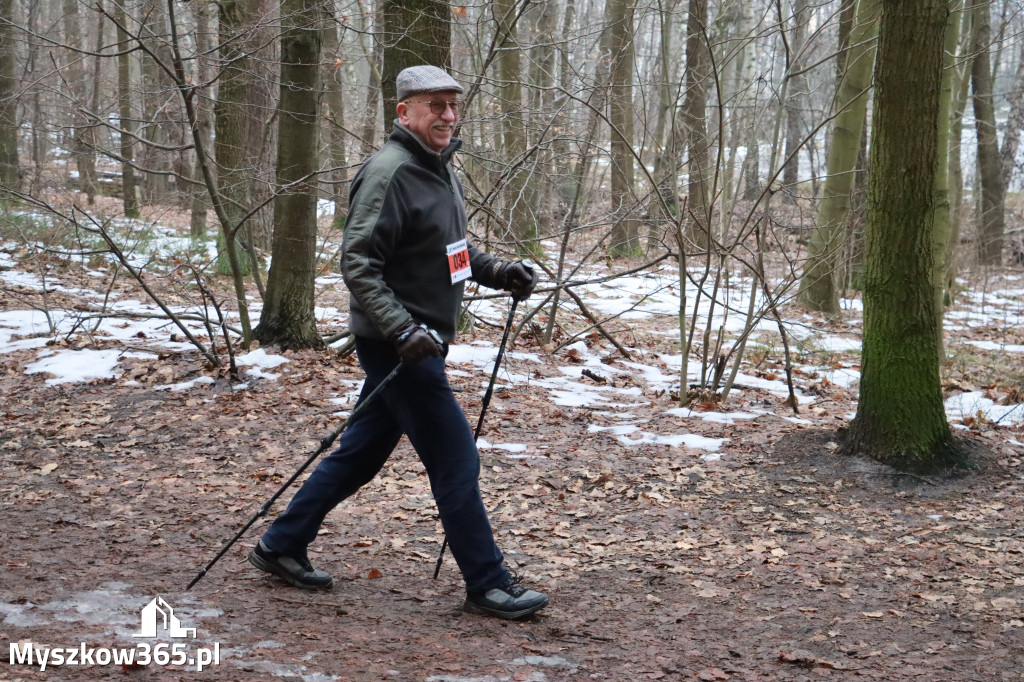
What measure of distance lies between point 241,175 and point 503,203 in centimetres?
250

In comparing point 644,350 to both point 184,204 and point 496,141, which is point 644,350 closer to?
point 496,141

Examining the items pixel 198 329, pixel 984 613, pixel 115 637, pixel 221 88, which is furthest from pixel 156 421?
pixel 221 88

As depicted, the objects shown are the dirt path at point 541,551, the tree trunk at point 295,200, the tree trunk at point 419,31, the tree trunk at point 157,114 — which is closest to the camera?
the dirt path at point 541,551

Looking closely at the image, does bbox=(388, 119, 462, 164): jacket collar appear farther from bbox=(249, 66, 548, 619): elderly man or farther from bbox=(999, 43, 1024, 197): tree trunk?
bbox=(999, 43, 1024, 197): tree trunk

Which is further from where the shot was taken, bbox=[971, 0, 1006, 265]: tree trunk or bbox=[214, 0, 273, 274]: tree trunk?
bbox=[971, 0, 1006, 265]: tree trunk

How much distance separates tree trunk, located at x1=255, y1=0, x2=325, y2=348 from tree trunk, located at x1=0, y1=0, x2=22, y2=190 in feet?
11.2

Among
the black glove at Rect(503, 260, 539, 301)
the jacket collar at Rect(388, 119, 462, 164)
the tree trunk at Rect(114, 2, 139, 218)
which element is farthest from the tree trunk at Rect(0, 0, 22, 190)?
the black glove at Rect(503, 260, 539, 301)

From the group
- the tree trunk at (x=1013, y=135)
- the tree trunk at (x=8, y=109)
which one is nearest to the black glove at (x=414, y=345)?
the tree trunk at (x=8, y=109)

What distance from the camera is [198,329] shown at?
29.3 ft

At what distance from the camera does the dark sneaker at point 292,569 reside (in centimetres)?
397

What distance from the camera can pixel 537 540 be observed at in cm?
485

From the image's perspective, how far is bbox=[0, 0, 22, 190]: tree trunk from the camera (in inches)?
402

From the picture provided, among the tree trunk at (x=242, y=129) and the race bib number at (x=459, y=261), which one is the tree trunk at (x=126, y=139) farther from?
the race bib number at (x=459, y=261)

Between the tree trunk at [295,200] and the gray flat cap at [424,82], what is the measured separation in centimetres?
441
